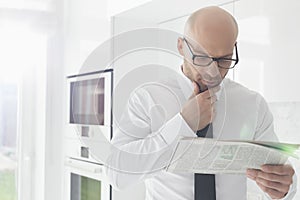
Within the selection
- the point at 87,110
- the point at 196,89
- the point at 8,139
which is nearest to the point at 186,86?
the point at 196,89

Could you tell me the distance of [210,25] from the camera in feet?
3.70

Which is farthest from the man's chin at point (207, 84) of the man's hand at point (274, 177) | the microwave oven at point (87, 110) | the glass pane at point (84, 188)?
the glass pane at point (84, 188)

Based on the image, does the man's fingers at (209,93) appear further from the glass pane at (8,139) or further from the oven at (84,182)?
the glass pane at (8,139)

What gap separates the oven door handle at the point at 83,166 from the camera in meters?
2.16

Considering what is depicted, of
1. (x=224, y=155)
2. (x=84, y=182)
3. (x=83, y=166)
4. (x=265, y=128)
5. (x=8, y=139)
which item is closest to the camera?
(x=224, y=155)

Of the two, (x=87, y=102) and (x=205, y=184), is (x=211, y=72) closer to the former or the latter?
(x=205, y=184)

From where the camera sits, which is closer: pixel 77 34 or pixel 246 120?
pixel 246 120

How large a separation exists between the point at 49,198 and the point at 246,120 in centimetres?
174

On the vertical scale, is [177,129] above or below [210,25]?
below

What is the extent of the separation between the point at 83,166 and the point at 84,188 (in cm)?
18

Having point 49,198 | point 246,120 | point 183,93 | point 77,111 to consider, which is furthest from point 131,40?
point 49,198

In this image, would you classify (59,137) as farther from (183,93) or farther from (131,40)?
(183,93)

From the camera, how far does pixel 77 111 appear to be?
95.1 inches

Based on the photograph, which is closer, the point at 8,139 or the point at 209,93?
the point at 209,93
